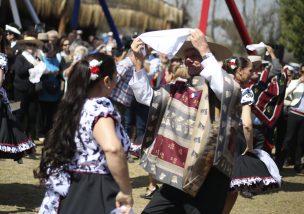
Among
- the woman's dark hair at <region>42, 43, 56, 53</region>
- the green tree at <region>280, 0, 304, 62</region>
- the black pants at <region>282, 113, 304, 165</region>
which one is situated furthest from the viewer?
the green tree at <region>280, 0, 304, 62</region>

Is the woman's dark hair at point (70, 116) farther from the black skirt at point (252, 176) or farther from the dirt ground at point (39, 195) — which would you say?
the black skirt at point (252, 176)

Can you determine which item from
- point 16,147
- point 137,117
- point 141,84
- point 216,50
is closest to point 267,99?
point 137,117

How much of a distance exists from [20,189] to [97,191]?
164 inches

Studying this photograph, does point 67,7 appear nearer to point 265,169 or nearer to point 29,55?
point 29,55

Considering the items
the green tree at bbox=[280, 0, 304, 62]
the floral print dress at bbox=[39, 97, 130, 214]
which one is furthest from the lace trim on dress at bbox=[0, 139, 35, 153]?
the green tree at bbox=[280, 0, 304, 62]

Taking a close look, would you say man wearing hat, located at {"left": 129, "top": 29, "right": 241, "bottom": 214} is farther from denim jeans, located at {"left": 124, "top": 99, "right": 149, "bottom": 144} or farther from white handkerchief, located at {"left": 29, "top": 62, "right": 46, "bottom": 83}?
white handkerchief, located at {"left": 29, "top": 62, "right": 46, "bottom": 83}

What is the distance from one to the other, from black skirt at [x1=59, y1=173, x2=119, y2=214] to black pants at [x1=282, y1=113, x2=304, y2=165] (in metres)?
7.78

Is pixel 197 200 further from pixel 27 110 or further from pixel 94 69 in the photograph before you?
pixel 27 110

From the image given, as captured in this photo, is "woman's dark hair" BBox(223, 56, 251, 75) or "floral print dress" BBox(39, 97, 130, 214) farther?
"woman's dark hair" BBox(223, 56, 251, 75)

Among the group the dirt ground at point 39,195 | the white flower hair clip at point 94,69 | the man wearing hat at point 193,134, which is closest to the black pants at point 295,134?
the dirt ground at point 39,195

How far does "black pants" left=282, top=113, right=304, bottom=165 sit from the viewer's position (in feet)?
36.5

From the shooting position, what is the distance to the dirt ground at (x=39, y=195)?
7.04 metres

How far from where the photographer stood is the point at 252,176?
6.84m

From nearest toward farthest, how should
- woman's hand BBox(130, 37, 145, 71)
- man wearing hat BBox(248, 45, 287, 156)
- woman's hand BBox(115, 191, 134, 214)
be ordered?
woman's hand BBox(115, 191, 134, 214)
woman's hand BBox(130, 37, 145, 71)
man wearing hat BBox(248, 45, 287, 156)
